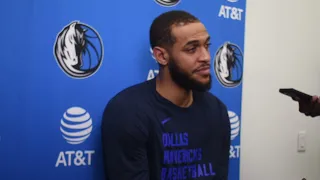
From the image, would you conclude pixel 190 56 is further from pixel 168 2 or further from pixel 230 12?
pixel 230 12

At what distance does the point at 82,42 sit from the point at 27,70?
0.20 meters

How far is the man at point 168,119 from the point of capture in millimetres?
1030

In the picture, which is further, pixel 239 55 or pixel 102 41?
pixel 239 55

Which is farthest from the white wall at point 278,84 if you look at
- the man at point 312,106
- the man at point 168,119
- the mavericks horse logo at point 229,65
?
the man at point 168,119

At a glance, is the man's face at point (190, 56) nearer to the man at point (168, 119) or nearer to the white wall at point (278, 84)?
the man at point (168, 119)

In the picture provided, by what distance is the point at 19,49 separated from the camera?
3.33 ft

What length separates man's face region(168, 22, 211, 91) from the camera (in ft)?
3.55

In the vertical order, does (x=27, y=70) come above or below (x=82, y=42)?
below

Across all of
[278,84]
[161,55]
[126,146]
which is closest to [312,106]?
[278,84]

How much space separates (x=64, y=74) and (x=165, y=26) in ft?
1.19

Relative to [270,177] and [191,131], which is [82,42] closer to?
[191,131]

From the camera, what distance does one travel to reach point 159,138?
1.07 m

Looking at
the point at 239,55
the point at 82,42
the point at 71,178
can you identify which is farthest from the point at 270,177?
the point at 82,42

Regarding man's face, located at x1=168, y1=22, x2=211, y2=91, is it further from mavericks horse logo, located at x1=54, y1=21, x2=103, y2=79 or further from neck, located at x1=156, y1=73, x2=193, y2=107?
mavericks horse logo, located at x1=54, y1=21, x2=103, y2=79
